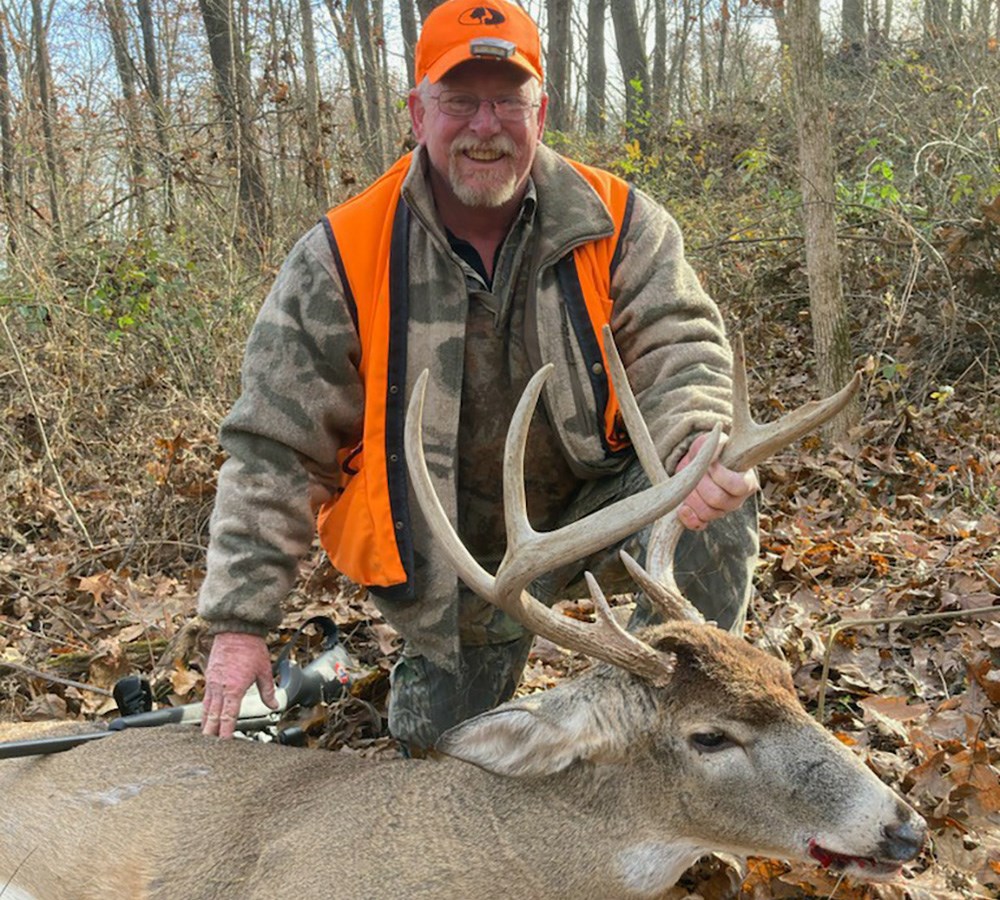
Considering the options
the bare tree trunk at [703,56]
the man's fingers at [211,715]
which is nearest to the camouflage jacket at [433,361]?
the man's fingers at [211,715]

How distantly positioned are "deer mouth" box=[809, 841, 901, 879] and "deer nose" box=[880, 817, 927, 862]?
3cm

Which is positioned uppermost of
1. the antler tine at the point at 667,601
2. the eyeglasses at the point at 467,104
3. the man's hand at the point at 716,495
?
the eyeglasses at the point at 467,104

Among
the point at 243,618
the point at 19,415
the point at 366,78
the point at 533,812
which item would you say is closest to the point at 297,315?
the point at 243,618

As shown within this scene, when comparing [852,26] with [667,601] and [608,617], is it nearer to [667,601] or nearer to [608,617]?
[667,601]

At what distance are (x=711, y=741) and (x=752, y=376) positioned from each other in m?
5.45

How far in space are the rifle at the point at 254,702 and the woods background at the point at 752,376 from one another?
0.99 ft

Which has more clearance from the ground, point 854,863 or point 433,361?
point 433,361

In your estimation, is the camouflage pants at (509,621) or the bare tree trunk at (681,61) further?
the bare tree trunk at (681,61)

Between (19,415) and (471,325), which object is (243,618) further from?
(19,415)

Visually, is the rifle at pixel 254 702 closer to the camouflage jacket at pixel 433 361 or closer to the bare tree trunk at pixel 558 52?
the camouflage jacket at pixel 433 361

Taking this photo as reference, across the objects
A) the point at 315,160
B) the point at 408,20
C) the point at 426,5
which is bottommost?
the point at 315,160

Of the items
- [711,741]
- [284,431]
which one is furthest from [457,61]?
[711,741]

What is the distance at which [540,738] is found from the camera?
292 centimetres

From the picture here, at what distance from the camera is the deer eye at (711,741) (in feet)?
9.36
